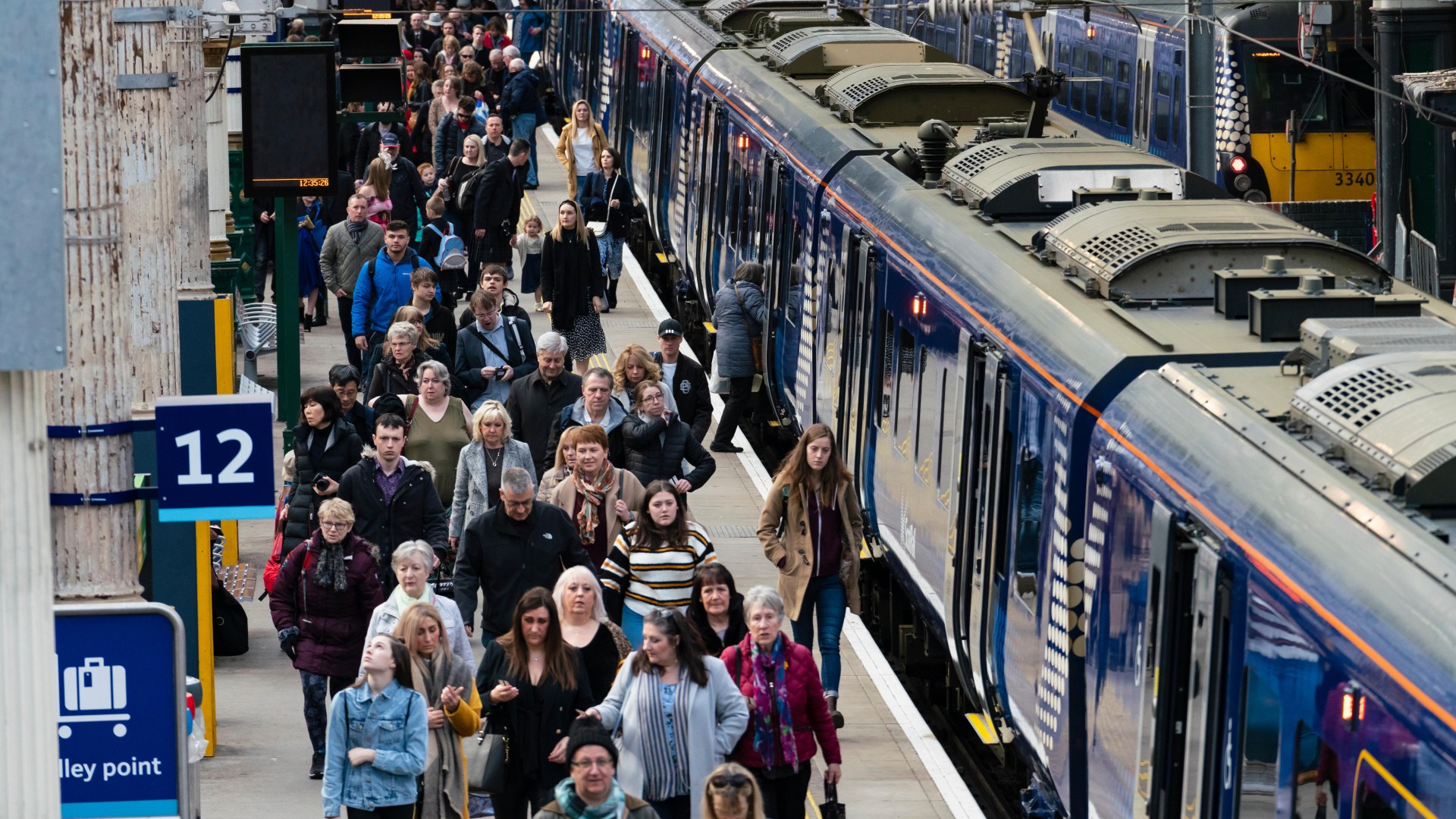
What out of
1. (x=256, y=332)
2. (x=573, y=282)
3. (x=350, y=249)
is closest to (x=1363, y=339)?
(x=573, y=282)

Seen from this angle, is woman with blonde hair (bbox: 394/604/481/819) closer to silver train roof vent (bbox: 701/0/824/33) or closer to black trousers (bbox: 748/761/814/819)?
black trousers (bbox: 748/761/814/819)

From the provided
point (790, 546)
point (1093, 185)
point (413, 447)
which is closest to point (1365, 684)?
point (790, 546)

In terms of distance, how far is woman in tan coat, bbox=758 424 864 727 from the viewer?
435 inches

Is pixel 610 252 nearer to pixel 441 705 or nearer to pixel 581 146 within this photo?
pixel 581 146

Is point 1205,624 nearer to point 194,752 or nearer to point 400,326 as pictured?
point 194,752

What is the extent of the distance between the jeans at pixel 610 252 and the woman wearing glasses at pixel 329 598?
11.9 m

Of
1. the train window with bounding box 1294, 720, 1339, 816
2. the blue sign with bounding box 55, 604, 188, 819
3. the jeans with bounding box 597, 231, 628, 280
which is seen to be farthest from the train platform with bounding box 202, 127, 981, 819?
the jeans with bounding box 597, 231, 628, 280

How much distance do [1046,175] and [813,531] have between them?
2.22 m

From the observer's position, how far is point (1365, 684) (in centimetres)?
612

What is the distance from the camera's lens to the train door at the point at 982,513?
10.0 metres

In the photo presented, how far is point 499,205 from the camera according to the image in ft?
69.2

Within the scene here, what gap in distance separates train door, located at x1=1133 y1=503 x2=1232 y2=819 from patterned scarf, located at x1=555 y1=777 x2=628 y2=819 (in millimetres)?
1731

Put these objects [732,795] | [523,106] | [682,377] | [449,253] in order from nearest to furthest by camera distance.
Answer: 1. [732,795]
2. [682,377]
3. [449,253]
4. [523,106]

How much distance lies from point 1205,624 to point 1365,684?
120cm
